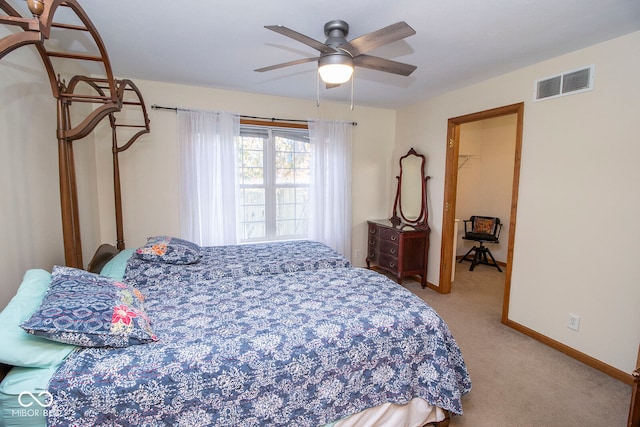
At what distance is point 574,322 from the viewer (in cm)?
240

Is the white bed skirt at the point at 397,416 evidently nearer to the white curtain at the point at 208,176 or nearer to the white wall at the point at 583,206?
the white wall at the point at 583,206

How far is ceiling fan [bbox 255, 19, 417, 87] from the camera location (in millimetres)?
1527

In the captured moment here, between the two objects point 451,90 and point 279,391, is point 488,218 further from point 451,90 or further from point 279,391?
point 279,391

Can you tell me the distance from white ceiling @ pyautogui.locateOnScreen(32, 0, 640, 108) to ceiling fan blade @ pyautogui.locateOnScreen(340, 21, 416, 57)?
0.26m

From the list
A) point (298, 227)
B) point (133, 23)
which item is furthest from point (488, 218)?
point (133, 23)

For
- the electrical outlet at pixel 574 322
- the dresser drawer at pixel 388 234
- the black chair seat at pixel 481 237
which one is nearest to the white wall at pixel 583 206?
the electrical outlet at pixel 574 322

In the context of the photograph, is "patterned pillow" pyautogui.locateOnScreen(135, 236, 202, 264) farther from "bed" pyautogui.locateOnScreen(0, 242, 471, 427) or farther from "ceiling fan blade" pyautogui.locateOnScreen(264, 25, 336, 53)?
"ceiling fan blade" pyautogui.locateOnScreen(264, 25, 336, 53)

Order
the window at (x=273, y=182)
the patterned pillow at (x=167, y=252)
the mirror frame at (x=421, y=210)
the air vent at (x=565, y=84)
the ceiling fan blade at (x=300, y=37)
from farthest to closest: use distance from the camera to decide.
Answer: the mirror frame at (x=421, y=210) → the window at (x=273, y=182) → the patterned pillow at (x=167, y=252) → the air vent at (x=565, y=84) → the ceiling fan blade at (x=300, y=37)

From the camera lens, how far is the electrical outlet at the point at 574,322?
93.6 inches

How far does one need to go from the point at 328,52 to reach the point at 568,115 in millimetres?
2102

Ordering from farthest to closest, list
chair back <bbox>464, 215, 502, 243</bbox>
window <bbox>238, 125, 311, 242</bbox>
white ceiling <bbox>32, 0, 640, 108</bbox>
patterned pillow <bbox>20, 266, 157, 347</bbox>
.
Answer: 1. chair back <bbox>464, 215, 502, 243</bbox>
2. window <bbox>238, 125, 311, 242</bbox>
3. white ceiling <bbox>32, 0, 640, 108</bbox>
4. patterned pillow <bbox>20, 266, 157, 347</bbox>

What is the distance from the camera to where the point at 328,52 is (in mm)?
1758

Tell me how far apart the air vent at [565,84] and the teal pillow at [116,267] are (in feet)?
12.3

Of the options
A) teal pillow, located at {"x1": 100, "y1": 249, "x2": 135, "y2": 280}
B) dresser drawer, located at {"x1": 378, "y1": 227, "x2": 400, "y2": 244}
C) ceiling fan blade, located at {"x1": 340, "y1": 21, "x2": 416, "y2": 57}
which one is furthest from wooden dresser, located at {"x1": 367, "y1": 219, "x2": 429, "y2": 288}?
teal pillow, located at {"x1": 100, "y1": 249, "x2": 135, "y2": 280}
